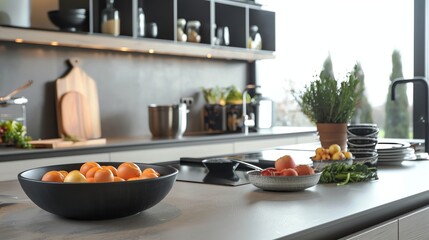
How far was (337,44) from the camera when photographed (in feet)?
15.4

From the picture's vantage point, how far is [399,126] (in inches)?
167

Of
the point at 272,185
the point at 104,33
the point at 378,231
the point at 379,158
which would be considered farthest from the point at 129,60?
the point at 378,231

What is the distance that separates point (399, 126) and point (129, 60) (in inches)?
86.3

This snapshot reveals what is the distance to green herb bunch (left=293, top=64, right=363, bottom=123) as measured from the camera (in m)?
2.27

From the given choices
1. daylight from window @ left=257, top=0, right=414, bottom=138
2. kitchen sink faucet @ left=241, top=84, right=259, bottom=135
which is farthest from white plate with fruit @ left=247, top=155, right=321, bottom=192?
kitchen sink faucet @ left=241, top=84, right=259, bottom=135

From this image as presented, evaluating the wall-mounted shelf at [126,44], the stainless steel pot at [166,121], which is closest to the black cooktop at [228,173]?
the stainless steel pot at [166,121]

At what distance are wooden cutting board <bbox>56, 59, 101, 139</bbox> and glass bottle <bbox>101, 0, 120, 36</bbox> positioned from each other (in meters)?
0.35

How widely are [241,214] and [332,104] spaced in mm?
1143

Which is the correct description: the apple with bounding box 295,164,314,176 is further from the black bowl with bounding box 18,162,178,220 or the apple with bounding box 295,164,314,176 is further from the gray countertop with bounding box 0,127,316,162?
the gray countertop with bounding box 0,127,316,162

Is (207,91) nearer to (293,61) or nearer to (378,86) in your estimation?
(293,61)

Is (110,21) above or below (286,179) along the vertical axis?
above

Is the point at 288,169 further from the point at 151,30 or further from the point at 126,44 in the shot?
the point at 151,30

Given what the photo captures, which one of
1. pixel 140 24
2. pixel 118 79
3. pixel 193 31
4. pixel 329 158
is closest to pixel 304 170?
pixel 329 158

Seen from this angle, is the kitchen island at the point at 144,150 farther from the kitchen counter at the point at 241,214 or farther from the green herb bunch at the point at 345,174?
the green herb bunch at the point at 345,174
